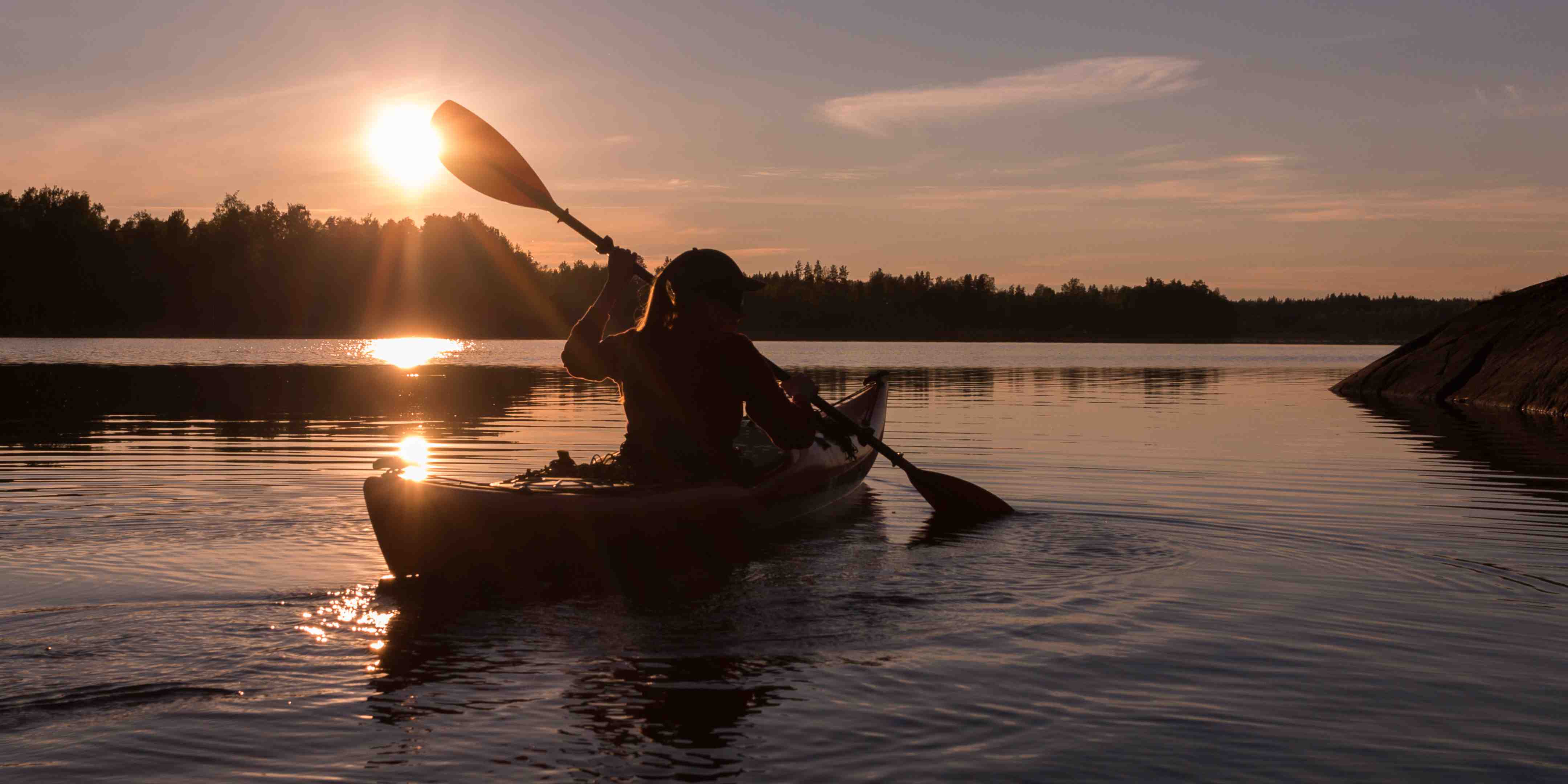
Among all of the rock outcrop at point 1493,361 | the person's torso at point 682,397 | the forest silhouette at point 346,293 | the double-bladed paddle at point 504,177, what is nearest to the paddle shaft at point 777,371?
the double-bladed paddle at point 504,177

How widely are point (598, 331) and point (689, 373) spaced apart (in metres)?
0.90

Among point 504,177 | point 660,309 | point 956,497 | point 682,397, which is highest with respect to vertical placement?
point 504,177

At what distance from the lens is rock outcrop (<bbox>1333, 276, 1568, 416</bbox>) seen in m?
21.0

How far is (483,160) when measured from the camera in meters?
9.96

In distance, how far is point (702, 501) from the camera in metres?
7.33

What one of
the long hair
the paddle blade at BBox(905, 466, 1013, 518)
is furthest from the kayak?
the paddle blade at BBox(905, 466, 1013, 518)

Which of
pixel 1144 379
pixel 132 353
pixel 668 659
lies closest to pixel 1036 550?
pixel 668 659

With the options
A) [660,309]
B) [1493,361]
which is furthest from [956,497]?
[1493,361]

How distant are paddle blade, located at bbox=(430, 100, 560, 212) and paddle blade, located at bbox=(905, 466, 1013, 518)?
3.70 m

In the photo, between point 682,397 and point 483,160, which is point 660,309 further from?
point 483,160

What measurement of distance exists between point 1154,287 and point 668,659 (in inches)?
5555

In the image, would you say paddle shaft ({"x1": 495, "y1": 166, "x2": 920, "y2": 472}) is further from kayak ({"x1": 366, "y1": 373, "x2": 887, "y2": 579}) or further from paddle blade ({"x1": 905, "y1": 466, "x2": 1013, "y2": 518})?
kayak ({"x1": 366, "y1": 373, "x2": 887, "y2": 579})

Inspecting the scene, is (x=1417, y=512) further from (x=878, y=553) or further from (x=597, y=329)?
(x=597, y=329)

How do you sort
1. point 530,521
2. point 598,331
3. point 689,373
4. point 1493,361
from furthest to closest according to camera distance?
point 1493,361 → point 598,331 → point 689,373 → point 530,521
